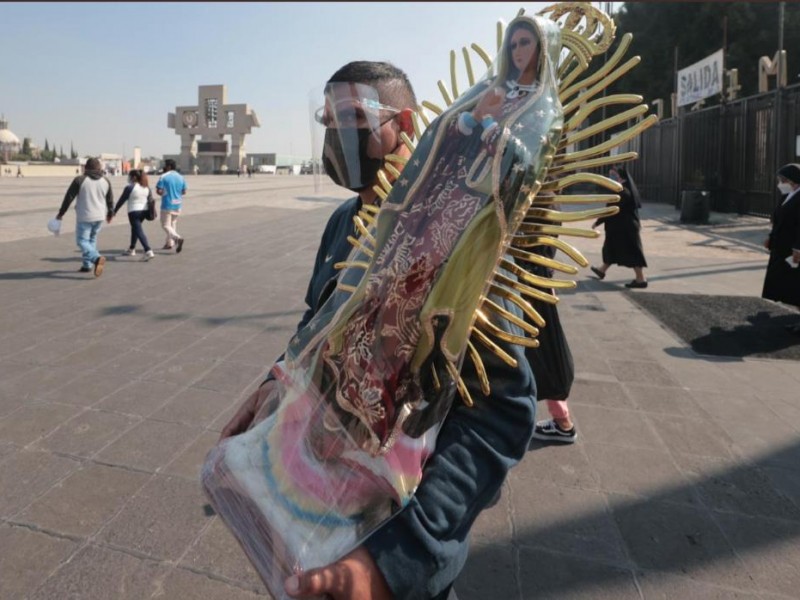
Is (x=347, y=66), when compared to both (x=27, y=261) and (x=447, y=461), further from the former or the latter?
(x=27, y=261)

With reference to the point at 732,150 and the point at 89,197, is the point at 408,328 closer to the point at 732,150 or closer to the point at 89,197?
the point at 89,197

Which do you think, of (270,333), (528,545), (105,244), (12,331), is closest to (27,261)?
(105,244)

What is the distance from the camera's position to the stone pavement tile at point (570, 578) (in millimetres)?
1979

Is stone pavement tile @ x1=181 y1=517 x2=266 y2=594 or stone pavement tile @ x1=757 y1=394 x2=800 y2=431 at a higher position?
stone pavement tile @ x1=757 y1=394 x2=800 y2=431

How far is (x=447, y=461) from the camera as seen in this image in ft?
3.00

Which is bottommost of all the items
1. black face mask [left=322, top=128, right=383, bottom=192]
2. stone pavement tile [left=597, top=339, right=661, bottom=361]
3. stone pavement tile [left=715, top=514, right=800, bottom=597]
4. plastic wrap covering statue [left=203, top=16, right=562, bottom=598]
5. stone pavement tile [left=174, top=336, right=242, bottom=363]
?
stone pavement tile [left=715, top=514, right=800, bottom=597]

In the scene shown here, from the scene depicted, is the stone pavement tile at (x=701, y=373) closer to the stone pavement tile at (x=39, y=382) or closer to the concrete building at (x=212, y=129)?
the stone pavement tile at (x=39, y=382)

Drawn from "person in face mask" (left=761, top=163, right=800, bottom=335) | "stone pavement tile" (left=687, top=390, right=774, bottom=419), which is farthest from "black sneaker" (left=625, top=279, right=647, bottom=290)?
"stone pavement tile" (left=687, top=390, right=774, bottom=419)

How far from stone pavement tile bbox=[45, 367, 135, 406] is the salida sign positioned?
16690 mm

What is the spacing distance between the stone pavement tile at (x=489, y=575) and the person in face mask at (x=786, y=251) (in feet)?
14.8

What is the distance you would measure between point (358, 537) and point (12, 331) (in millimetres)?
5115

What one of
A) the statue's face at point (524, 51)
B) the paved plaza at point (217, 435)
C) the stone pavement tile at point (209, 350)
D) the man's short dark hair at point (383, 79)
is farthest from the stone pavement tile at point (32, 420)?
the statue's face at point (524, 51)

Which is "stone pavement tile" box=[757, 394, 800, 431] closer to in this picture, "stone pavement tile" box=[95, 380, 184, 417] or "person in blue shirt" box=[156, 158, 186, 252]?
"stone pavement tile" box=[95, 380, 184, 417]

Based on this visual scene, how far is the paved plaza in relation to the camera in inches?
81.0
